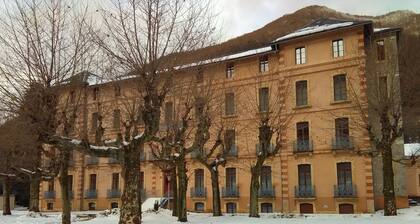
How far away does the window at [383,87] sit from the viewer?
1040 inches

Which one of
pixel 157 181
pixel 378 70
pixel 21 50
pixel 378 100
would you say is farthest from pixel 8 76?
pixel 157 181

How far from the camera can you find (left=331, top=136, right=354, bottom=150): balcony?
33.6 metres

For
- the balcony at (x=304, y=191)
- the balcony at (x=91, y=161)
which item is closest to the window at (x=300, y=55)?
the balcony at (x=304, y=191)

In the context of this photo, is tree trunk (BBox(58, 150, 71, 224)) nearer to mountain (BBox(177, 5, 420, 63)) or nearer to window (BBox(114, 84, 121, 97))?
window (BBox(114, 84, 121, 97))

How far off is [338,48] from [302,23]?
2811cm

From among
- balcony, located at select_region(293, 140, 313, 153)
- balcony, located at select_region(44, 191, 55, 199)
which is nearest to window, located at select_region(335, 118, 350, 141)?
balcony, located at select_region(293, 140, 313, 153)

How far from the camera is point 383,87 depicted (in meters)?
27.2

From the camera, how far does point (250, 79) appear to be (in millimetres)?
37312

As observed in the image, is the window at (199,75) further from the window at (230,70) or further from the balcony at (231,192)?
the balcony at (231,192)

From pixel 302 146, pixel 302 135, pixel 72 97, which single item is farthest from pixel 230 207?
pixel 72 97

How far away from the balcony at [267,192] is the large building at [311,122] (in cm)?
7

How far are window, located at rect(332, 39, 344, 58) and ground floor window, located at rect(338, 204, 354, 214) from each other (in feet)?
33.4

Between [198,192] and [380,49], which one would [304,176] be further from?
[380,49]

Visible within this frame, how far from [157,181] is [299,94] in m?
14.4
